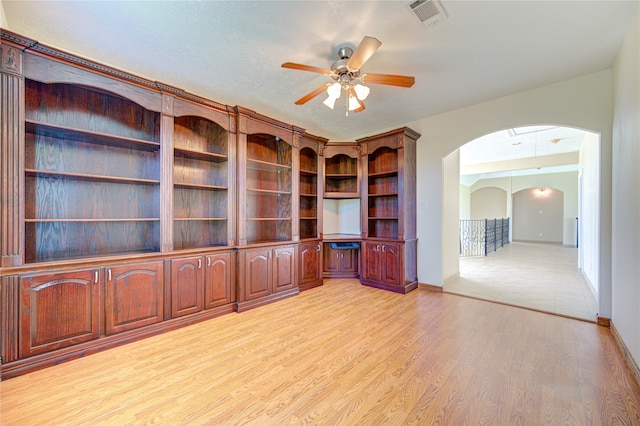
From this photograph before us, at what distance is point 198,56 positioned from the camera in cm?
270

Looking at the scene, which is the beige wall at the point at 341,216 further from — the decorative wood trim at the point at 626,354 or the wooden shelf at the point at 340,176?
the decorative wood trim at the point at 626,354

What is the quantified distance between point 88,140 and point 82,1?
1332 mm

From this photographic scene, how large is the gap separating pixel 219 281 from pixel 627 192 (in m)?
4.27

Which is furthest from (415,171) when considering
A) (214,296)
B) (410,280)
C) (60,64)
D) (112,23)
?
(60,64)

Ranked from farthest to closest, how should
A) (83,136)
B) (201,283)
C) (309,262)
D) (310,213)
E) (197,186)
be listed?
(310,213), (309,262), (197,186), (201,283), (83,136)

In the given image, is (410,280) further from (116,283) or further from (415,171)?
(116,283)

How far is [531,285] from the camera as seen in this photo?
15.2 feet

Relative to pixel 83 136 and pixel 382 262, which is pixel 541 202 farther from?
pixel 83 136

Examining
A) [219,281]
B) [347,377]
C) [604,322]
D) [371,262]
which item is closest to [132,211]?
[219,281]

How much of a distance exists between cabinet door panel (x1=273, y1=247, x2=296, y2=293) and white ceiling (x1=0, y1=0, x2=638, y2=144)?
230 centimetres

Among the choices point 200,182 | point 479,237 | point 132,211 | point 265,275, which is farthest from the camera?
point 479,237

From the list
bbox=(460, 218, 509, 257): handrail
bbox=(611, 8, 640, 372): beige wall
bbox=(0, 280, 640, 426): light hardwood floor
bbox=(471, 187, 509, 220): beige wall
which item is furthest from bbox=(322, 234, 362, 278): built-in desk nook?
bbox=(471, 187, 509, 220): beige wall

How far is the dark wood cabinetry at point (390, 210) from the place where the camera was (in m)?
4.35

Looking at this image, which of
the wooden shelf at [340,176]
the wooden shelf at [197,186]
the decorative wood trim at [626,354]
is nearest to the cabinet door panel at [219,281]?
the wooden shelf at [197,186]
